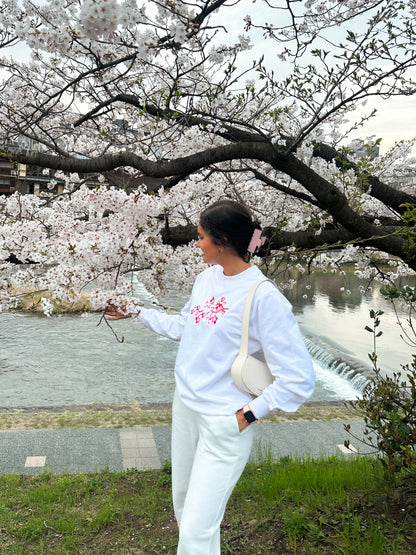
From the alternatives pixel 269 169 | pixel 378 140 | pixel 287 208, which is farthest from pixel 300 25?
pixel 287 208

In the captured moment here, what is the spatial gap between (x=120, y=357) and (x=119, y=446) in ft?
20.6

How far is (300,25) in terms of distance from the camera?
4.53 metres

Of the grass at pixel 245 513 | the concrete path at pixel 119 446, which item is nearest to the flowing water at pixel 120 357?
the concrete path at pixel 119 446

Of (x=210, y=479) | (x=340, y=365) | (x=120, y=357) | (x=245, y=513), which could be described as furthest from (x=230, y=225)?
(x=120, y=357)

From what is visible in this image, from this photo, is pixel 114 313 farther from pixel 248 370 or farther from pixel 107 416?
pixel 107 416

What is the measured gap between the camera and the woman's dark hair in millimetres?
2029

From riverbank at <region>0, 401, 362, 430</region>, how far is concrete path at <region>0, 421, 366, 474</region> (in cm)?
23

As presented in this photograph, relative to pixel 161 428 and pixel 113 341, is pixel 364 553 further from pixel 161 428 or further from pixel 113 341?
pixel 113 341

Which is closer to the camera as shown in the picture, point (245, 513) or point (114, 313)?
point (114, 313)

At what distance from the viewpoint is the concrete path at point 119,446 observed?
14.5 ft

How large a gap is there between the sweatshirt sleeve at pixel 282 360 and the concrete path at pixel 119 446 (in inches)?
106

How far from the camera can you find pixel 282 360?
186 centimetres

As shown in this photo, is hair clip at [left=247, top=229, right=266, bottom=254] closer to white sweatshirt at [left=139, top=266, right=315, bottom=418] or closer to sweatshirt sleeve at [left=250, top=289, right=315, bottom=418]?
white sweatshirt at [left=139, top=266, right=315, bottom=418]

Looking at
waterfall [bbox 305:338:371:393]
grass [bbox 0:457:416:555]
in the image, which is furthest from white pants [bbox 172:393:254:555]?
waterfall [bbox 305:338:371:393]
